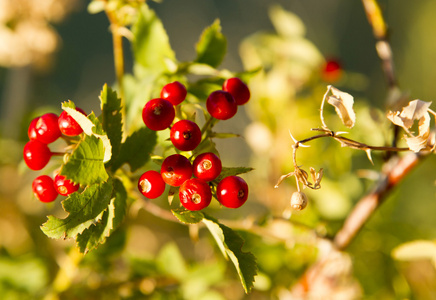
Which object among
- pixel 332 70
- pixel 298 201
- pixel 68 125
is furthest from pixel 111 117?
pixel 332 70

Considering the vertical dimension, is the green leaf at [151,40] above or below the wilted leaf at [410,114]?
below

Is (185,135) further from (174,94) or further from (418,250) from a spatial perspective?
(418,250)

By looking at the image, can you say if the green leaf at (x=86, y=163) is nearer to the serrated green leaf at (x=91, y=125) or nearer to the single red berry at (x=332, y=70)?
the serrated green leaf at (x=91, y=125)

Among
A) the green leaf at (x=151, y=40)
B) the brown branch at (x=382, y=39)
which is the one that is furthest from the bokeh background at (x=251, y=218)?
the green leaf at (x=151, y=40)

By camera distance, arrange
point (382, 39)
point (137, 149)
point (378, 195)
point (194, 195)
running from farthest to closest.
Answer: point (382, 39) < point (378, 195) < point (137, 149) < point (194, 195)

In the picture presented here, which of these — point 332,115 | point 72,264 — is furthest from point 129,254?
point 332,115

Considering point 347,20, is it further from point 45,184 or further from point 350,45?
point 45,184

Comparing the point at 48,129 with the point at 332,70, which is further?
the point at 332,70
